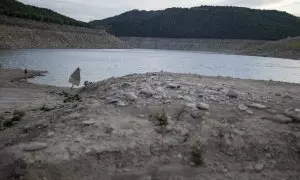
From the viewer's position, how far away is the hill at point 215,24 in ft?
470

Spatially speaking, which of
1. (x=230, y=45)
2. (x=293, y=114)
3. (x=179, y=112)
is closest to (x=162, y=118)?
(x=179, y=112)

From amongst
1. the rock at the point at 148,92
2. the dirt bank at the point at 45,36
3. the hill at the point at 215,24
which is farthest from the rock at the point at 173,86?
the hill at the point at 215,24

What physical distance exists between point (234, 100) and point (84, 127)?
14.3 feet

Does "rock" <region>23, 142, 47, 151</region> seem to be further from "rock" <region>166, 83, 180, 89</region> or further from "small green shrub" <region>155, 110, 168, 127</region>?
"rock" <region>166, 83, 180, 89</region>

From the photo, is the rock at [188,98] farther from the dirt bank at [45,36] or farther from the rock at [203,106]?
the dirt bank at [45,36]

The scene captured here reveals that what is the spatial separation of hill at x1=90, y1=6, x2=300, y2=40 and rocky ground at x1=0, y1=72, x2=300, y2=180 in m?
133

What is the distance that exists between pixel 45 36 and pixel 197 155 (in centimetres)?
9681

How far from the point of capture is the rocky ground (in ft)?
24.9

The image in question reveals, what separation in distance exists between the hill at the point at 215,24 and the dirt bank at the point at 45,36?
42.1m

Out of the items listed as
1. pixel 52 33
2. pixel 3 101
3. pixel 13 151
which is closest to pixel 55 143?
pixel 13 151

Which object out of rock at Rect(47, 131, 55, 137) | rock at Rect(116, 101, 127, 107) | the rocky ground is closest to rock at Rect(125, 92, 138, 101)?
the rocky ground

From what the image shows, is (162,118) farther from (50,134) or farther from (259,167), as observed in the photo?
(50,134)

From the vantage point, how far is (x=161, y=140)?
27.6 feet

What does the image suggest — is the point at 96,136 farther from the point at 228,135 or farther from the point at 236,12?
the point at 236,12
